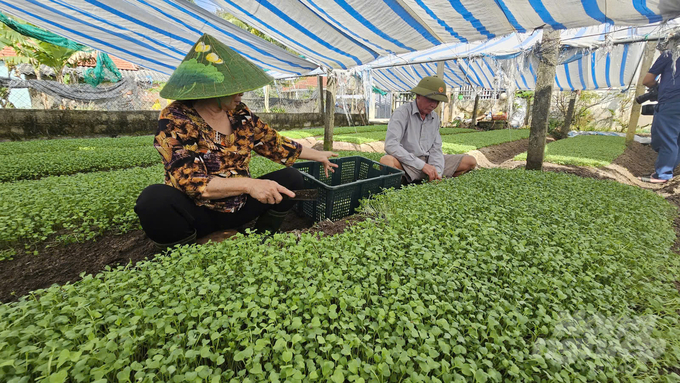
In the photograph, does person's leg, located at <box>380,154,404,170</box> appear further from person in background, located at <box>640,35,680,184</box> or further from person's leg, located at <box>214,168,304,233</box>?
person in background, located at <box>640,35,680,184</box>

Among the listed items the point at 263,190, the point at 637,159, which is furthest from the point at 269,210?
the point at 637,159

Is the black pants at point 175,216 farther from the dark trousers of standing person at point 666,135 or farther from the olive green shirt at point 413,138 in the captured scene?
the dark trousers of standing person at point 666,135

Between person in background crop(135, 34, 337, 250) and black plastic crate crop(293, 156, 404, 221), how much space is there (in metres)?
0.80

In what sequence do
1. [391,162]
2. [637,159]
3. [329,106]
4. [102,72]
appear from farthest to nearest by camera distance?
[102,72]
[637,159]
[329,106]
[391,162]

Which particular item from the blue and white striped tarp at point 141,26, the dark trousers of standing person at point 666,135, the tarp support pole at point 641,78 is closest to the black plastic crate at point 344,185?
the blue and white striped tarp at point 141,26

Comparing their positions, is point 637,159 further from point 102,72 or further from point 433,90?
point 102,72

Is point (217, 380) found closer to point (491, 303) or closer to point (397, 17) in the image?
point (491, 303)

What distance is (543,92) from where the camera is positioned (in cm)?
502

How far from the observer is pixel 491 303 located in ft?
5.09

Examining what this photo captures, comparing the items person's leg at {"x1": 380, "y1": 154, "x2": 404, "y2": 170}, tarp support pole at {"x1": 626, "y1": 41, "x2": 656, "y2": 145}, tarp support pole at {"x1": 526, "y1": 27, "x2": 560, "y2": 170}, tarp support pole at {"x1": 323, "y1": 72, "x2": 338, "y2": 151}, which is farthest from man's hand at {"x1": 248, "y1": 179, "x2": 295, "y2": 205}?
tarp support pole at {"x1": 626, "y1": 41, "x2": 656, "y2": 145}

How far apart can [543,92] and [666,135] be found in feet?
11.1

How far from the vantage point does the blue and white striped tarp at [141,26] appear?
175 inches

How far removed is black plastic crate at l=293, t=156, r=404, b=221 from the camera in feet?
10.6

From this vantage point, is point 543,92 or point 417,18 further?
point 543,92
